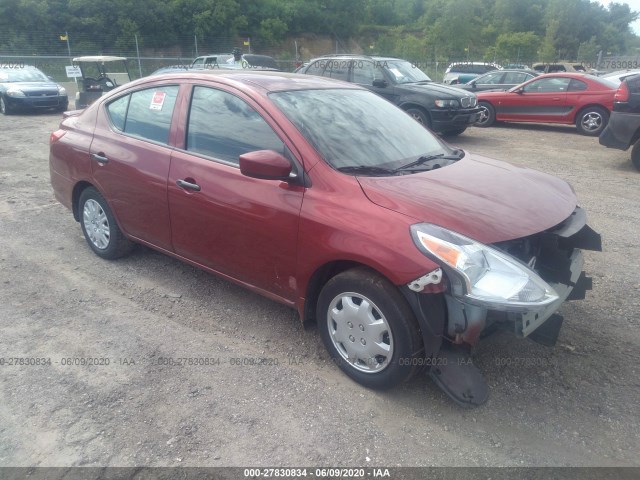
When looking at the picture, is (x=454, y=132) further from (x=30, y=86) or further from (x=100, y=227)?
(x=30, y=86)

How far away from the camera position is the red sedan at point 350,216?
2680mm

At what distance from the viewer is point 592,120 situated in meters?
12.0

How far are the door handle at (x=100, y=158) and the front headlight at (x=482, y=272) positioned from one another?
2.84 metres

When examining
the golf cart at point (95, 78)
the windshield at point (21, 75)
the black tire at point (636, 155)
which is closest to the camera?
the black tire at point (636, 155)

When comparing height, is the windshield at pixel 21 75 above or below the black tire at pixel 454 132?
above

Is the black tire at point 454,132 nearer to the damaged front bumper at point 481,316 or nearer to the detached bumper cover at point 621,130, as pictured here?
the detached bumper cover at point 621,130

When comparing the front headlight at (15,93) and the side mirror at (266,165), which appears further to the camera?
the front headlight at (15,93)

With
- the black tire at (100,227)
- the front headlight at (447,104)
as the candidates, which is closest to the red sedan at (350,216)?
the black tire at (100,227)

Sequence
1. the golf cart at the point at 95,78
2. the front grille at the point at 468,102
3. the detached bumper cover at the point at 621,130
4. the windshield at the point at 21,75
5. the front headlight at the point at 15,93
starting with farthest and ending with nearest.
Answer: the golf cart at the point at 95,78 < the windshield at the point at 21,75 < the front headlight at the point at 15,93 < the front grille at the point at 468,102 < the detached bumper cover at the point at 621,130

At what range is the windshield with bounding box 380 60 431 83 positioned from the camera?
1130 centimetres

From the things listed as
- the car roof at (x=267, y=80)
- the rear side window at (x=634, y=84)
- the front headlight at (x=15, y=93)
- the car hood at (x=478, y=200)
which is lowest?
the front headlight at (x=15, y=93)

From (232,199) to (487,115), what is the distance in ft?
38.5

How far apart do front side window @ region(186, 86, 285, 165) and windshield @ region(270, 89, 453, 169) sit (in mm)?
193

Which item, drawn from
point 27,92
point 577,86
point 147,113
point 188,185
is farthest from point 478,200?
point 27,92
